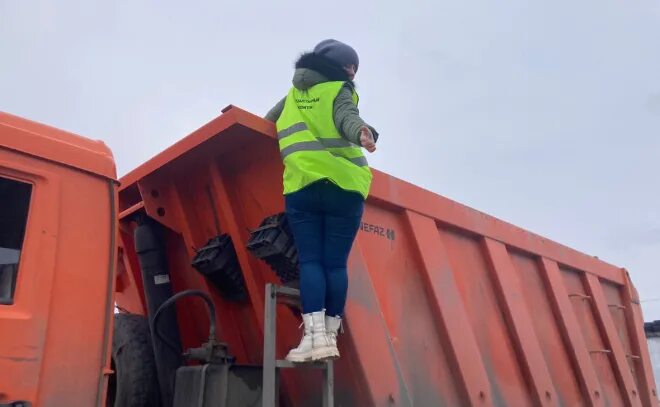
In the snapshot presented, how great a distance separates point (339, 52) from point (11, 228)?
68.4 inches

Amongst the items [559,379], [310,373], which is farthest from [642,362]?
[310,373]

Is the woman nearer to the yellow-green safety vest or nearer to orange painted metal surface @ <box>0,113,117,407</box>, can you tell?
the yellow-green safety vest

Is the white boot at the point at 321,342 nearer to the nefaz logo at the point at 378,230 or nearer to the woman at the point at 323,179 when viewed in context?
the woman at the point at 323,179

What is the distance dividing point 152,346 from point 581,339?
3621mm

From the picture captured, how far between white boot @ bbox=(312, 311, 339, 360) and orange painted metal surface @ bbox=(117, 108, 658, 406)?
48 cm

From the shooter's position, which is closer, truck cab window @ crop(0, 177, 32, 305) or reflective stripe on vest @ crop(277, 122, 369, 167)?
truck cab window @ crop(0, 177, 32, 305)

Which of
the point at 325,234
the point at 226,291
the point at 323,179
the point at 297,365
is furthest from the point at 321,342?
the point at 226,291

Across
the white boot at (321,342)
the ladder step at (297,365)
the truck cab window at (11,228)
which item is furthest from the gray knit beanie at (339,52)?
the truck cab window at (11,228)

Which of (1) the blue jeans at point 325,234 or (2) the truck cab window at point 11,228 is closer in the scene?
(2) the truck cab window at point 11,228

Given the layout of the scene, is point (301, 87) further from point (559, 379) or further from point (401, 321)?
point (559, 379)

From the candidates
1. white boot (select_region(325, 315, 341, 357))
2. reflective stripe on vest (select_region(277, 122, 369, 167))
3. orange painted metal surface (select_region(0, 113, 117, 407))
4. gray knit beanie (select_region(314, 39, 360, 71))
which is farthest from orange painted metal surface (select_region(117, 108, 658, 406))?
orange painted metal surface (select_region(0, 113, 117, 407))

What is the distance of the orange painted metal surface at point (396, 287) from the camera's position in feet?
11.5

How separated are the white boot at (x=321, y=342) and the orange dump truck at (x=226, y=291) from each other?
0.19 metres

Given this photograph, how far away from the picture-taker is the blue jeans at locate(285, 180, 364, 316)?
312 cm
